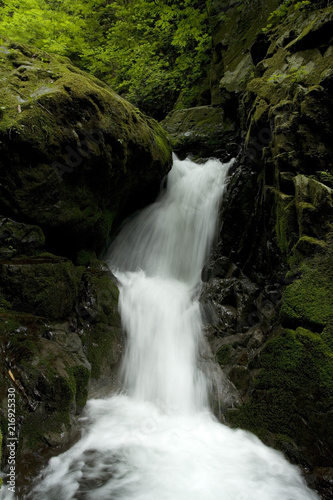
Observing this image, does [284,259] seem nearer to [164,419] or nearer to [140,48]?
[164,419]

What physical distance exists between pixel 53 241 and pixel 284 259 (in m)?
4.18

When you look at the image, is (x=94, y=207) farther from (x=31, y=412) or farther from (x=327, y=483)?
(x=327, y=483)

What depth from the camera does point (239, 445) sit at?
11.3 ft

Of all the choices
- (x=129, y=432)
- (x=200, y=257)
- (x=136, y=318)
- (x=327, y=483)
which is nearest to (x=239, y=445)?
(x=327, y=483)

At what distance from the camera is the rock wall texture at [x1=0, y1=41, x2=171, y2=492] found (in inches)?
Answer: 125

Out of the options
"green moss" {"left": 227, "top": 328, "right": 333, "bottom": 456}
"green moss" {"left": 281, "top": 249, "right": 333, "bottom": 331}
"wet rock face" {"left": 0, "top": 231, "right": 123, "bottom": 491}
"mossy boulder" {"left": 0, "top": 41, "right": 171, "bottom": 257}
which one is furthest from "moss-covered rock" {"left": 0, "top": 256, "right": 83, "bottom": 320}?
"green moss" {"left": 281, "top": 249, "right": 333, "bottom": 331}

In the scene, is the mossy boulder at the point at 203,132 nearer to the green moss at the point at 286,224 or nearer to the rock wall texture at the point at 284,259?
the rock wall texture at the point at 284,259

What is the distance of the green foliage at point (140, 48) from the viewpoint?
33.1ft

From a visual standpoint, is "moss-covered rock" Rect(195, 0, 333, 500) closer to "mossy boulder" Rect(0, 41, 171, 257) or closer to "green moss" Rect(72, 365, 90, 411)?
"green moss" Rect(72, 365, 90, 411)

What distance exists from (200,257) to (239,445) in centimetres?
440

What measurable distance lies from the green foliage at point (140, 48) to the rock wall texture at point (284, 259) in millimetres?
4720

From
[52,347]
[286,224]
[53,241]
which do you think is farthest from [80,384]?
[286,224]

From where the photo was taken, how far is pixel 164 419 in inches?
157

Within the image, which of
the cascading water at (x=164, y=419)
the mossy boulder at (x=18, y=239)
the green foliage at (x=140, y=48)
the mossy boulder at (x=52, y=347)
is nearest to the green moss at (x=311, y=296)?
the cascading water at (x=164, y=419)
